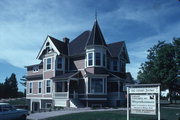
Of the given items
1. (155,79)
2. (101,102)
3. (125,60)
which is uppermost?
(125,60)

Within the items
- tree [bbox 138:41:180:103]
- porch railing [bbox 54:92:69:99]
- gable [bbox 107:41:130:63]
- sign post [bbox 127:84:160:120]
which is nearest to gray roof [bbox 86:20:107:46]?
gable [bbox 107:41:130:63]

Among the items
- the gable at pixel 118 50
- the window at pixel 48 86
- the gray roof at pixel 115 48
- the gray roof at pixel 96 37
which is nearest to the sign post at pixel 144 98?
the gray roof at pixel 96 37

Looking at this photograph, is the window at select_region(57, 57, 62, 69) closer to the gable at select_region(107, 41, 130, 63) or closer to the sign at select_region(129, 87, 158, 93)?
the gable at select_region(107, 41, 130, 63)

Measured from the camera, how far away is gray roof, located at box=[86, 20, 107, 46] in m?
33.7

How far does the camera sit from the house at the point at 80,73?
108 feet

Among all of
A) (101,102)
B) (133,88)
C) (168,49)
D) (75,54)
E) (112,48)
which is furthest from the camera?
(168,49)

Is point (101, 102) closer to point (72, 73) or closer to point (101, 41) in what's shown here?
point (72, 73)

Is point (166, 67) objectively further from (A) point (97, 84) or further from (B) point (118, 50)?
(A) point (97, 84)

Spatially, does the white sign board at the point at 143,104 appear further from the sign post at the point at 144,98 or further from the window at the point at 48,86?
the window at the point at 48,86

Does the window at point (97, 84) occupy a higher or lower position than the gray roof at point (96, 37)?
lower

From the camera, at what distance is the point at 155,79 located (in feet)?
146

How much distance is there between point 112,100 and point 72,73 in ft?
23.4

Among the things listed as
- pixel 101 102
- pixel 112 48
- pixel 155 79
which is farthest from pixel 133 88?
pixel 155 79

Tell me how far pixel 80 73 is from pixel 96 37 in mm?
5841
